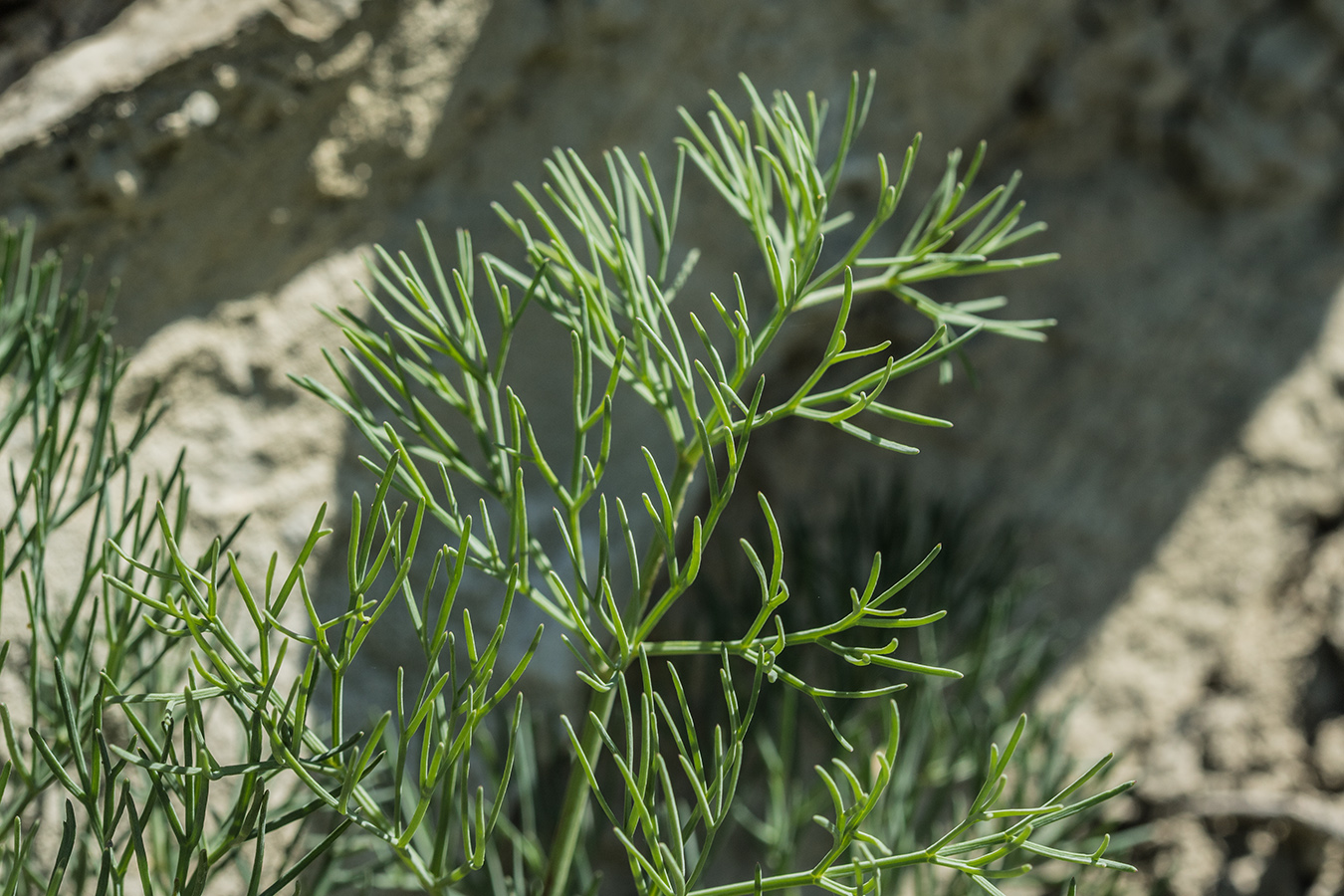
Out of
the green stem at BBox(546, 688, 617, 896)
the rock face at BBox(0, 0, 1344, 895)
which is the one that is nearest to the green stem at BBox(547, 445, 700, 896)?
the green stem at BBox(546, 688, 617, 896)

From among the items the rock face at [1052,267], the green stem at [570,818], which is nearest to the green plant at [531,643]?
the green stem at [570,818]

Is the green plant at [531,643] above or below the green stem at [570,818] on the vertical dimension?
above

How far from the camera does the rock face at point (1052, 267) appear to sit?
2.10 feet

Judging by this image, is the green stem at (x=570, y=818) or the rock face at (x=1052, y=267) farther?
the rock face at (x=1052, y=267)

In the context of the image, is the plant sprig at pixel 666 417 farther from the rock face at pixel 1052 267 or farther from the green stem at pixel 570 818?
the rock face at pixel 1052 267

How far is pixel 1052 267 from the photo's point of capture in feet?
3.20

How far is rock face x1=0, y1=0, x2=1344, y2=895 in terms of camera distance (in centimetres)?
64

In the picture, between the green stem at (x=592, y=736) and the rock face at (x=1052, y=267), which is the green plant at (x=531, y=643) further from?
the rock face at (x=1052, y=267)

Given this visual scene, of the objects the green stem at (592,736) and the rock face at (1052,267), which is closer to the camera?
the green stem at (592,736)

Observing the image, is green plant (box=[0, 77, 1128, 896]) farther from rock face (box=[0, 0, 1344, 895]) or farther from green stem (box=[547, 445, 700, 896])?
rock face (box=[0, 0, 1344, 895])

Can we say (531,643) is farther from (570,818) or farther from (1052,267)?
(1052,267)

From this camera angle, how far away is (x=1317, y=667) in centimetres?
92

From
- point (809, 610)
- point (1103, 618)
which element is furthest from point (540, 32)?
point (1103, 618)

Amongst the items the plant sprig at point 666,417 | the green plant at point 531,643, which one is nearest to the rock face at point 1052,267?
the green plant at point 531,643
